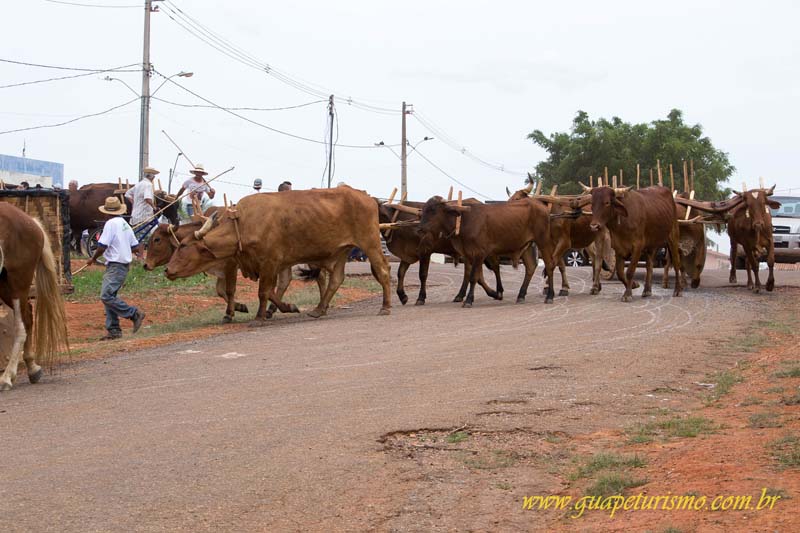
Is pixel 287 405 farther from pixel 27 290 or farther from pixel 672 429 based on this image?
pixel 27 290

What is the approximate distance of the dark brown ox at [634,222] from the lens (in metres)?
18.6

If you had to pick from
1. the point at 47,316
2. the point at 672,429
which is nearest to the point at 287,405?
the point at 672,429

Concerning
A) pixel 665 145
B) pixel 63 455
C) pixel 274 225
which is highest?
pixel 665 145

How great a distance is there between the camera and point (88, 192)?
25953 mm

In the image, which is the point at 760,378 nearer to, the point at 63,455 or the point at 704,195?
the point at 63,455

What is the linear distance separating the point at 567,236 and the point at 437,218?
3.20 metres

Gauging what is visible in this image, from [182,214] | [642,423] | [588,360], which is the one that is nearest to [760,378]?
[588,360]

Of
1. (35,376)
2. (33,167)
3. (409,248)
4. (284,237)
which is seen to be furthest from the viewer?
(33,167)

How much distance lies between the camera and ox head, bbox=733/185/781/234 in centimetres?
2075

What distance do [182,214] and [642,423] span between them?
22298 mm

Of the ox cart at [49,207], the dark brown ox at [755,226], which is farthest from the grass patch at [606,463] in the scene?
the dark brown ox at [755,226]

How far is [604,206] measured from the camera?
18672 mm

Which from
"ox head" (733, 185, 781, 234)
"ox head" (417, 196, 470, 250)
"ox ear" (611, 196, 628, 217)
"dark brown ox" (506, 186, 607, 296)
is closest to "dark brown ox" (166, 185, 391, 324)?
"ox head" (417, 196, 470, 250)

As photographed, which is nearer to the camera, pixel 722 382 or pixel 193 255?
pixel 722 382
